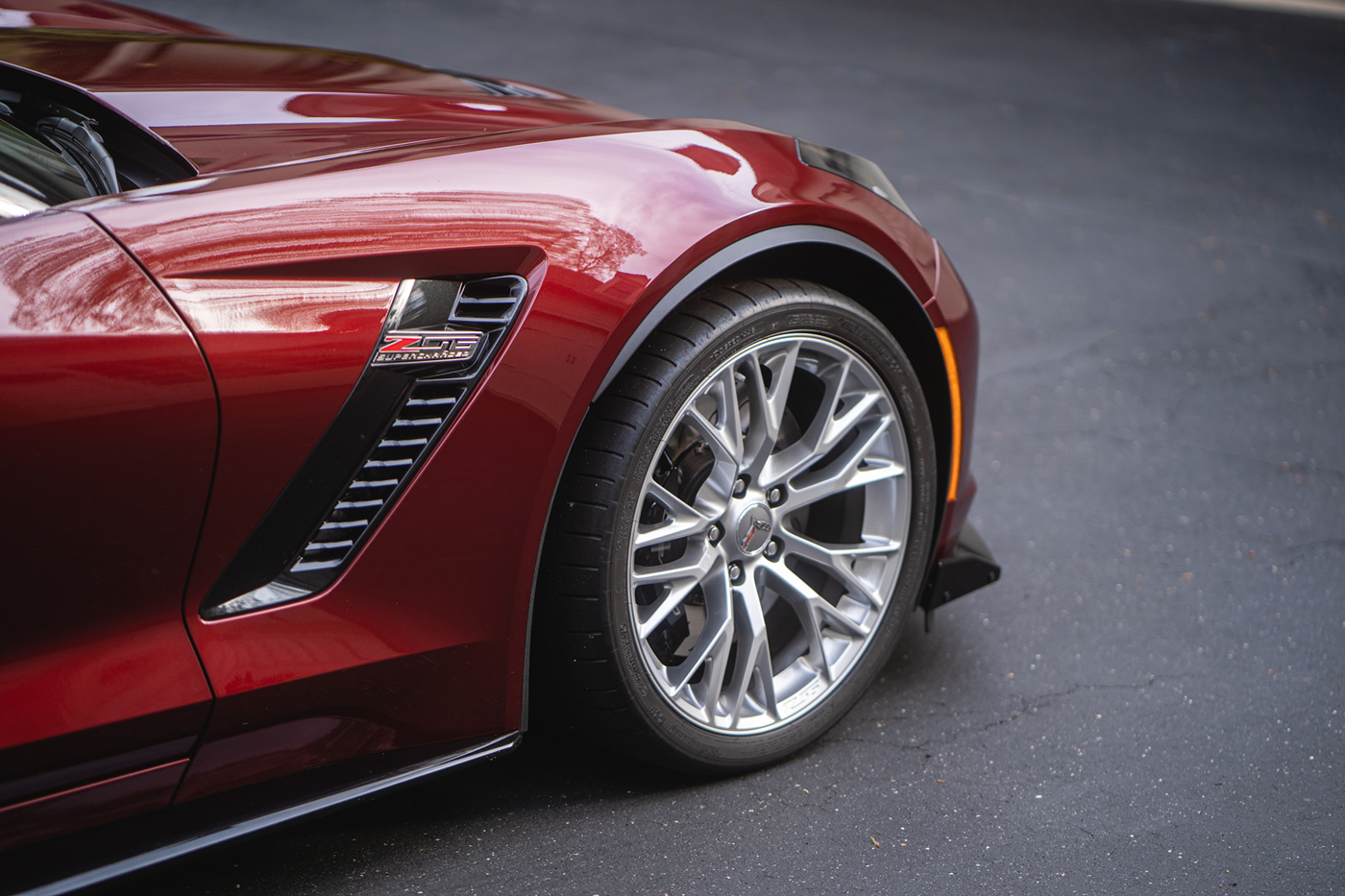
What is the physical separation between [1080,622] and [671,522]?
1348mm

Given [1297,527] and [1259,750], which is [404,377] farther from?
[1297,527]

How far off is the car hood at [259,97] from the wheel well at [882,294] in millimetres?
505

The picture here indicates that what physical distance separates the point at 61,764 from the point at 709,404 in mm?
1197

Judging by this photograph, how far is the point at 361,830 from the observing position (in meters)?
2.03

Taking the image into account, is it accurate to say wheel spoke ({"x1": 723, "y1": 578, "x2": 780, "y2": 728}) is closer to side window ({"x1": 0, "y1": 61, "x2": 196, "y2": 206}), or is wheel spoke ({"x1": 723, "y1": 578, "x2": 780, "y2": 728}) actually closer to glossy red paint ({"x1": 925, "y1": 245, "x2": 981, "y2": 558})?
glossy red paint ({"x1": 925, "y1": 245, "x2": 981, "y2": 558})

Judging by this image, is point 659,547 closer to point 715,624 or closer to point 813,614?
point 715,624

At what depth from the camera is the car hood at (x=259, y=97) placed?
1.77 metres

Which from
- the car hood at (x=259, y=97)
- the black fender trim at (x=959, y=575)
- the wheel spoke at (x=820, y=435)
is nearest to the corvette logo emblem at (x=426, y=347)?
the car hood at (x=259, y=97)

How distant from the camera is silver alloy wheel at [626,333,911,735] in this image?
2051 mm

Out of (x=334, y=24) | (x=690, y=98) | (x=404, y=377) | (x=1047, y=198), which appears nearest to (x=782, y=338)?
(x=404, y=377)

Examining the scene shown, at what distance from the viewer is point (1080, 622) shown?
2.85 m

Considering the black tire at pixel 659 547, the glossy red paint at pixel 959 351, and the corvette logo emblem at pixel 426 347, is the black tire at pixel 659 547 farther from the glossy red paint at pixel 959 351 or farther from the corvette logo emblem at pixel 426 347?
the corvette logo emblem at pixel 426 347

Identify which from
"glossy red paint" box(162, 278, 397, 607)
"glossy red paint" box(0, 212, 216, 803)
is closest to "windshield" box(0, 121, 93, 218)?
"glossy red paint" box(0, 212, 216, 803)

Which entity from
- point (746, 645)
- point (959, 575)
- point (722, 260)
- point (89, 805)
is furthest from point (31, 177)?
point (959, 575)
